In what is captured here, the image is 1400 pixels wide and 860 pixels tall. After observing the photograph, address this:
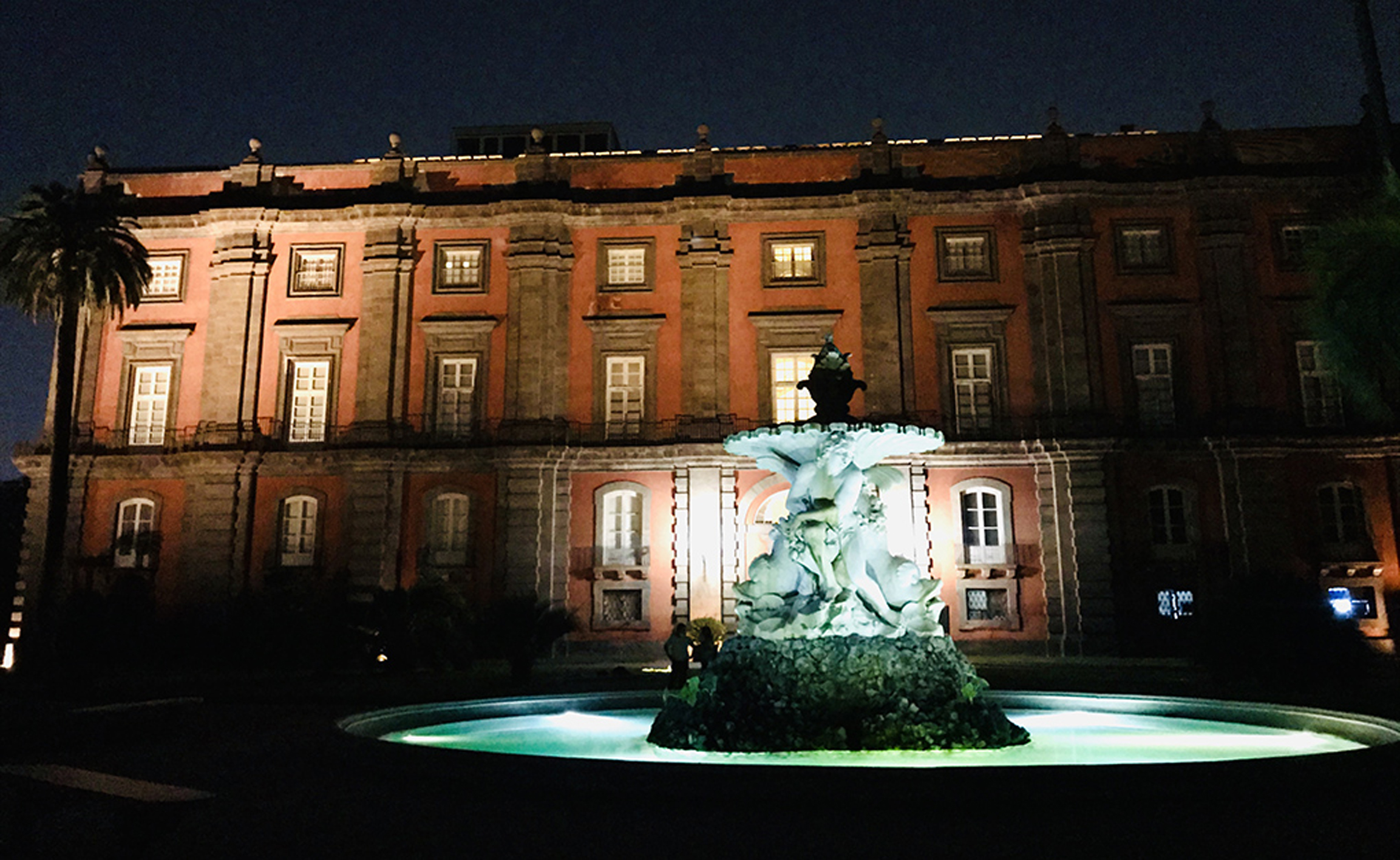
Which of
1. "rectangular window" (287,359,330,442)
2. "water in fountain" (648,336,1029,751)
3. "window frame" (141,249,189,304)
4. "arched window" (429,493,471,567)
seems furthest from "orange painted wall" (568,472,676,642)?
"water in fountain" (648,336,1029,751)

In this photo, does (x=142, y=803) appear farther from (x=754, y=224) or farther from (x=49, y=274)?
(x=754, y=224)

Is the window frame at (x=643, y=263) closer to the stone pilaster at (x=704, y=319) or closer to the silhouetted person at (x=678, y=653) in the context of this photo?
the stone pilaster at (x=704, y=319)

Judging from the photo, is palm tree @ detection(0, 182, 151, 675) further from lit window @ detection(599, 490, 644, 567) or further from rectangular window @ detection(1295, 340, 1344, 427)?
rectangular window @ detection(1295, 340, 1344, 427)

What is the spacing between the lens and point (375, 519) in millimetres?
25594

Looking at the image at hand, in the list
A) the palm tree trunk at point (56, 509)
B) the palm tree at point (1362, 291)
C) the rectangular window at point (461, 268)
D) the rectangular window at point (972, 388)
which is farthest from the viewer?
the rectangular window at point (461, 268)

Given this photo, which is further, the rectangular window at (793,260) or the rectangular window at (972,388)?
the rectangular window at (793,260)

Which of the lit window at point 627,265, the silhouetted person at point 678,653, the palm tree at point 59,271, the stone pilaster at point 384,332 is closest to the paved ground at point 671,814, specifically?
the silhouetted person at point 678,653

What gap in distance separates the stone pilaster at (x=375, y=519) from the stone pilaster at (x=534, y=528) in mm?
2632

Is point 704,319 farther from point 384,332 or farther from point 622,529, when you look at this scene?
point 384,332

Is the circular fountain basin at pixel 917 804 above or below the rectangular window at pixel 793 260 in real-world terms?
below

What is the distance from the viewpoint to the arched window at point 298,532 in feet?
85.5

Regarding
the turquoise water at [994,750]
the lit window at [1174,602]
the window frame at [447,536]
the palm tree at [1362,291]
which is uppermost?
the palm tree at [1362,291]

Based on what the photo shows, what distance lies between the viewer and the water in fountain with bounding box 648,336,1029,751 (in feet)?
27.8

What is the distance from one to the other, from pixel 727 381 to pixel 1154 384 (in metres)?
10.8
